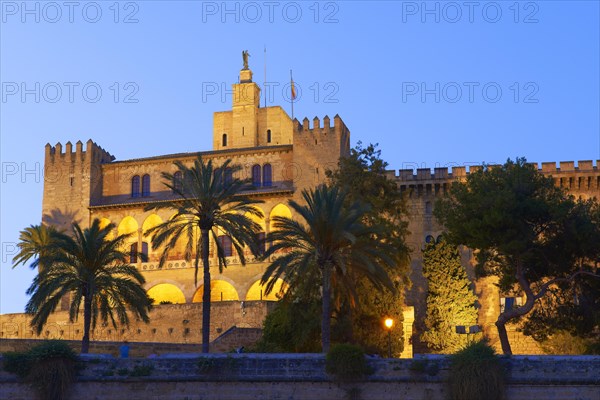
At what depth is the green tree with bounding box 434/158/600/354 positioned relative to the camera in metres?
34.8

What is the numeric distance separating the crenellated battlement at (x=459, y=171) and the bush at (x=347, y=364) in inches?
1114

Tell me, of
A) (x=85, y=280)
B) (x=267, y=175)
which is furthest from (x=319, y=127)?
(x=85, y=280)

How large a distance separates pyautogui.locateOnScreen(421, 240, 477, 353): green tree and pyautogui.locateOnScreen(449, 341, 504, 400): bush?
22340mm

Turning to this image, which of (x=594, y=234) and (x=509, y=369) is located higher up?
(x=594, y=234)

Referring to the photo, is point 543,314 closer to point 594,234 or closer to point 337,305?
point 594,234

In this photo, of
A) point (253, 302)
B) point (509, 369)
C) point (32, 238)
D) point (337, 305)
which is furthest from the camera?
point (32, 238)

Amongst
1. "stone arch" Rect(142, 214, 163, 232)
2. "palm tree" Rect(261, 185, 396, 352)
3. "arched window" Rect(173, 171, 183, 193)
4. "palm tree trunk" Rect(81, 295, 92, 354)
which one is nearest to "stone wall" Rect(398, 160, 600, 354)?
"arched window" Rect(173, 171, 183, 193)

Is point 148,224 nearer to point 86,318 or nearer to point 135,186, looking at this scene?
point 135,186

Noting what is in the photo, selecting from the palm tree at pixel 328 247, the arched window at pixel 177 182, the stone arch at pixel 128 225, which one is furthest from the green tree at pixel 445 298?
the stone arch at pixel 128 225

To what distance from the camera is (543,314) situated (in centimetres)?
3700

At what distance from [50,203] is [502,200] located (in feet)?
106

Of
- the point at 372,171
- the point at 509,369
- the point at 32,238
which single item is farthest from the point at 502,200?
the point at 32,238

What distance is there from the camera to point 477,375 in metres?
24.1

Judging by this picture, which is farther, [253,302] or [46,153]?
[46,153]
